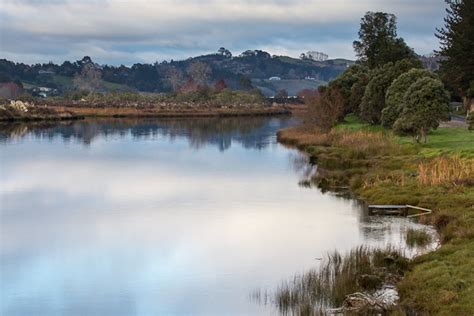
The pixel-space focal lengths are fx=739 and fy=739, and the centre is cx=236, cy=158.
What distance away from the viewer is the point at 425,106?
146 ft

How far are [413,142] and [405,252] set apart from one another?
25.3m

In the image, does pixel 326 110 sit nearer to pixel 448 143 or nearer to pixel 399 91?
pixel 399 91

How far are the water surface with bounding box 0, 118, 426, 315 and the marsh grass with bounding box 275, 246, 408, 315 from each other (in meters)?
0.80

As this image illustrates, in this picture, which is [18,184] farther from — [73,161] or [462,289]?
[462,289]

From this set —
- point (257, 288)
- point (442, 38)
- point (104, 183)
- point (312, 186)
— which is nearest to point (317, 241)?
point (257, 288)

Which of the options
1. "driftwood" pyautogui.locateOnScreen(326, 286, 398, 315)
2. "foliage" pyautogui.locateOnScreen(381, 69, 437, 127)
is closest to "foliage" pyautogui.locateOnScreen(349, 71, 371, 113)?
"foliage" pyautogui.locateOnScreen(381, 69, 437, 127)

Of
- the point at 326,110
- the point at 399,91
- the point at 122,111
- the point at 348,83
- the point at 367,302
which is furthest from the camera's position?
the point at 122,111

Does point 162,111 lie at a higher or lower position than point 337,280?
lower

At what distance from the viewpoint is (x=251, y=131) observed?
94625mm

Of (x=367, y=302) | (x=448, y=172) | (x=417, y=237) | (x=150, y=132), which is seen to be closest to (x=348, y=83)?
(x=150, y=132)

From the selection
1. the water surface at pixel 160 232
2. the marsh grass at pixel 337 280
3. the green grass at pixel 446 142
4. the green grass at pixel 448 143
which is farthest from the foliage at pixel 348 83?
the marsh grass at pixel 337 280

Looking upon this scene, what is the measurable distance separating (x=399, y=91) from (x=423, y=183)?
1948 centimetres

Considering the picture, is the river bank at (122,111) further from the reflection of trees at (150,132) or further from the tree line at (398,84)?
the tree line at (398,84)

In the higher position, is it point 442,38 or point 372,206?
point 442,38
